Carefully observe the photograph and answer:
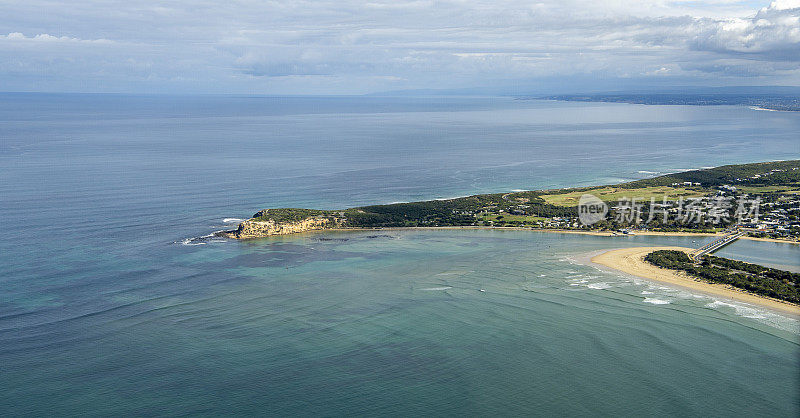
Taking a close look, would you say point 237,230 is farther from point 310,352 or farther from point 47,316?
point 310,352

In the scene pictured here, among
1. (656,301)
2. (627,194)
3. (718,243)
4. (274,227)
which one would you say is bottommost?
(656,301)

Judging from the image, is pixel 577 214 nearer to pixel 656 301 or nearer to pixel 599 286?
pixel 599 286

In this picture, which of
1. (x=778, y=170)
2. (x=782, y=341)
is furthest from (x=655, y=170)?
(x=782, y=341)

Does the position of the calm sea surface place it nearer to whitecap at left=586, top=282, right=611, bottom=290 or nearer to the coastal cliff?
whitecap at left=586, top=282, right=611, bottom=290

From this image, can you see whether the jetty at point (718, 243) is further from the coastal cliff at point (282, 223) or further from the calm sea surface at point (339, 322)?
the coastal cliff at point (282, 223)

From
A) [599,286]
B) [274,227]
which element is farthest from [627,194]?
[274,227]

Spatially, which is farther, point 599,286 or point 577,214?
point 577,214

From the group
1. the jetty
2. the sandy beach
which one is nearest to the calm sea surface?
the jetty
